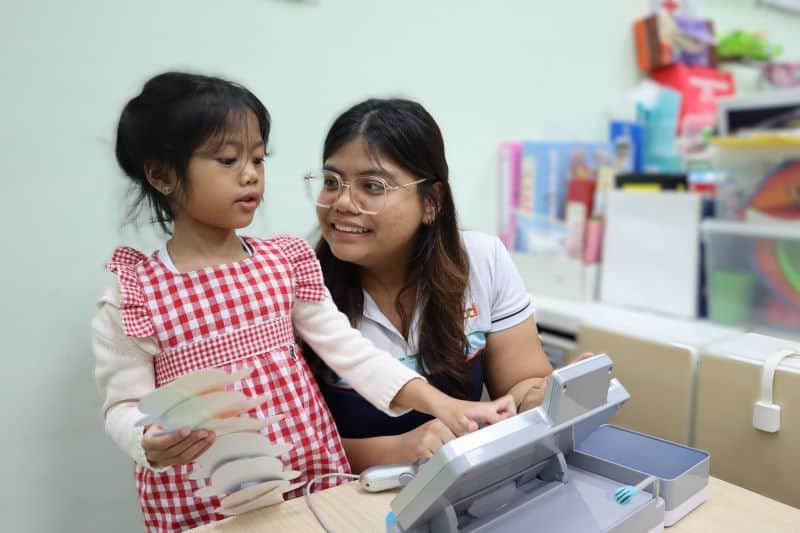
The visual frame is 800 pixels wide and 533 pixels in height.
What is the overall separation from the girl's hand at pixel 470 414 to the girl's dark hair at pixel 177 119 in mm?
496

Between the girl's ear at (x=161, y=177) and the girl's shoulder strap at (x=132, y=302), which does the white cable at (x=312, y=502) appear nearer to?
the girl's shoulder strap at (x=132, y=302)

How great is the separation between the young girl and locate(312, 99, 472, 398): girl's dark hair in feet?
0.64

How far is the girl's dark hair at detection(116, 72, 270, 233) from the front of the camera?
0.84 metres

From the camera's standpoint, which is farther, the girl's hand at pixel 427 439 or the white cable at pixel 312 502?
the girl's hand at pixel 427 439

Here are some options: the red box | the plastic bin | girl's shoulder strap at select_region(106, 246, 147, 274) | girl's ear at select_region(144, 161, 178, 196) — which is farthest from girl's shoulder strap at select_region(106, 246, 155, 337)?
the red box

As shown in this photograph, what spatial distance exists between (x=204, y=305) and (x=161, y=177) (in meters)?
0.19

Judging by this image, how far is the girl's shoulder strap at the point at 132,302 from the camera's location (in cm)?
83

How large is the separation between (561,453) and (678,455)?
200 millimetres

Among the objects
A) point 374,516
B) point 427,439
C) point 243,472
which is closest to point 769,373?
point 427,439

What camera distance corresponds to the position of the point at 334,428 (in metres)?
1.02

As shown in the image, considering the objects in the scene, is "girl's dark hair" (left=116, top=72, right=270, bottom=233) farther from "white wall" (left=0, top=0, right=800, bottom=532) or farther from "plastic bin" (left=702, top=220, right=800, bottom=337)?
"plastic bin" (left=702, top=220, right=800, bottom=337)

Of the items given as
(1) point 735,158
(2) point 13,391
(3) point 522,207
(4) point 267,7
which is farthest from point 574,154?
(2) point 13,391

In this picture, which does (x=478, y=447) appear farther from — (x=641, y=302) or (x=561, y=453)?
(x=641, y=302)

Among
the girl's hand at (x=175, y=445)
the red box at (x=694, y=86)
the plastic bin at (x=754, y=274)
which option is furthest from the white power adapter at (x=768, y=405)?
the red box at (x=694, y=86)
